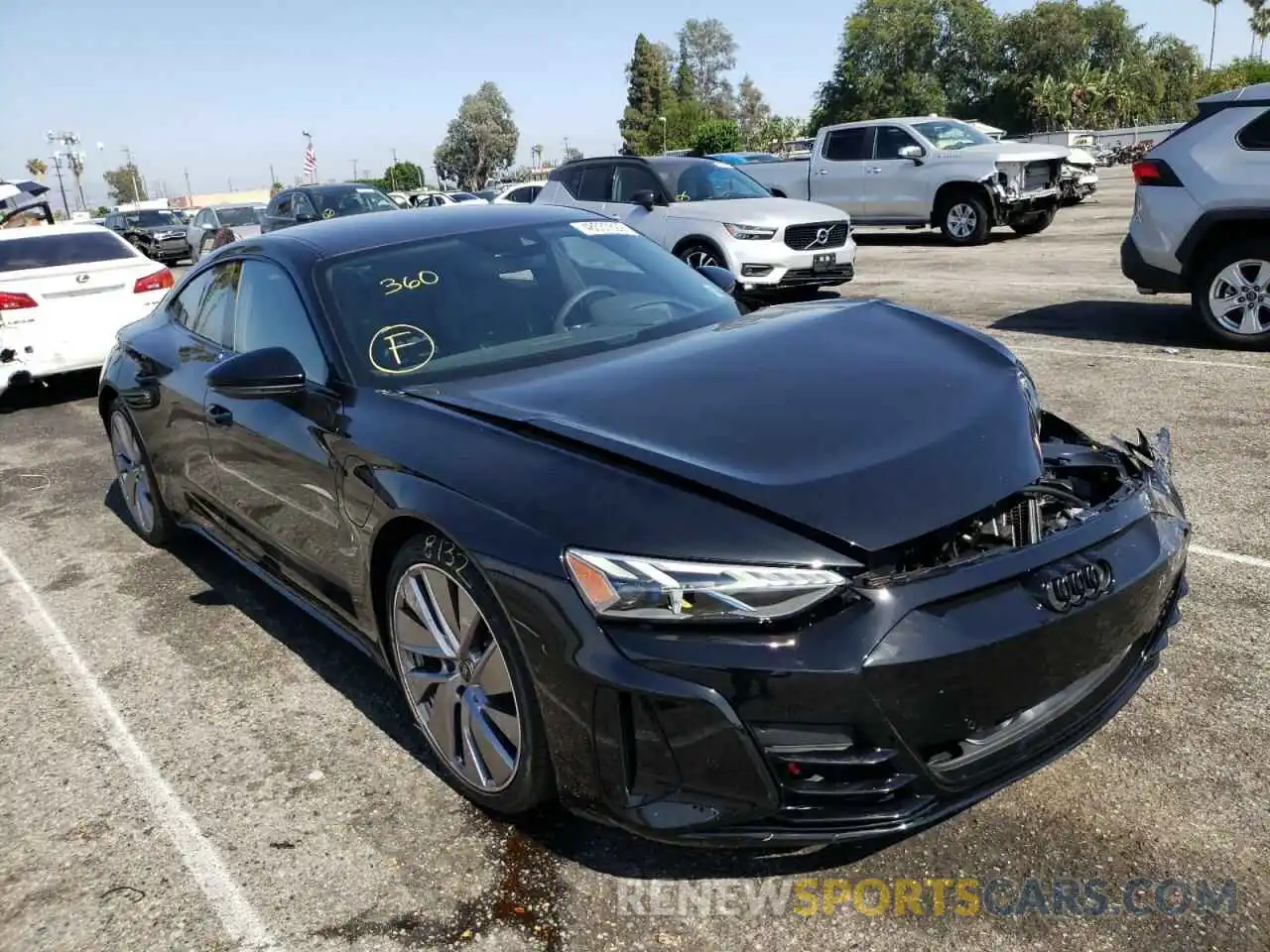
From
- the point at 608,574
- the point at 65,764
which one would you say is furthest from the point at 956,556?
the point at 65,764

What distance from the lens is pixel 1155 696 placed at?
312cm

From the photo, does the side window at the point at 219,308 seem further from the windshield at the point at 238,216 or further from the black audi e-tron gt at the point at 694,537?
the windshield at the point at 238,216

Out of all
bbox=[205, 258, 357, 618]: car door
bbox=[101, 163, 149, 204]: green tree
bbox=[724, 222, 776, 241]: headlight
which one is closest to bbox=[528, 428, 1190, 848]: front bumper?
bbox=[205, 258, 357, 618]: car door

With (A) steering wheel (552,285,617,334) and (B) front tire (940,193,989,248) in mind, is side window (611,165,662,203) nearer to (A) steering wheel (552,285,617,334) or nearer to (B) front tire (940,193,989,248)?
(B) front tire (940,193,989,248)

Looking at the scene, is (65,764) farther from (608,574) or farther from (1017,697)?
(1017,697)

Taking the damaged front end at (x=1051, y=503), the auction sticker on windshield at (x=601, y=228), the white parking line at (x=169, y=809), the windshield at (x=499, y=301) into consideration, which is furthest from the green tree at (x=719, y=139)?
the damaged front end at (x=1051, y=503)

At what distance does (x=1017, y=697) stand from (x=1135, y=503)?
686 mm

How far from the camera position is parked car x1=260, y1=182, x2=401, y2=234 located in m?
16.3

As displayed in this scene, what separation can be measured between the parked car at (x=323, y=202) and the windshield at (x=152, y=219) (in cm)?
1287

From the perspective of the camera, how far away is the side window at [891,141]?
16.6 metres

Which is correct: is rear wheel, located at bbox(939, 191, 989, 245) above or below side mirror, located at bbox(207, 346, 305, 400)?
below

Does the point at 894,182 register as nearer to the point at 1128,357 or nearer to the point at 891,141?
the point at 891,141

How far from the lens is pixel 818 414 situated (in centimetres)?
262

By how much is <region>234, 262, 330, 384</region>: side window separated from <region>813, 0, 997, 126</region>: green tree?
77.1 metres
